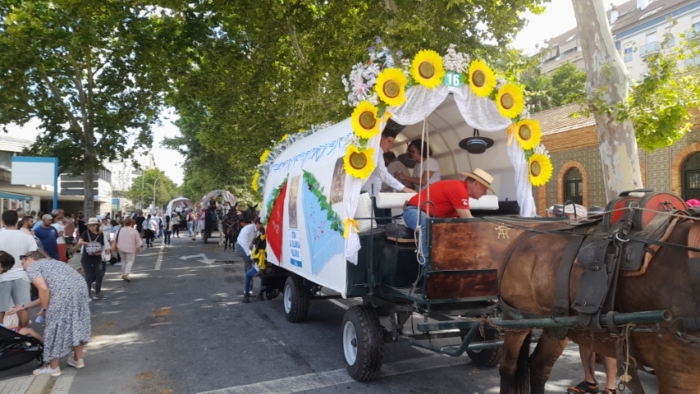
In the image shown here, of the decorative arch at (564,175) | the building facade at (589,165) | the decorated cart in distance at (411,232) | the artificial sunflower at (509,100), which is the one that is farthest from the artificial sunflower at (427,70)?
the decorative arch at (564,175)

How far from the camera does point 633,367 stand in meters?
3.12

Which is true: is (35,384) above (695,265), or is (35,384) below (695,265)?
below

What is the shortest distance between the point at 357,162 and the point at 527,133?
218cm

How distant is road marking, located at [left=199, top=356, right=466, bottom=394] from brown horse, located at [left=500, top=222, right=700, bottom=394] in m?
1.78

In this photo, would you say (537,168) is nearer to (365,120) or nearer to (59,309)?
(365,120)

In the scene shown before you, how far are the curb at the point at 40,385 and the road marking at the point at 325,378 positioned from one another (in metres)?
1.74

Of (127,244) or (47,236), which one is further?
(127,244)

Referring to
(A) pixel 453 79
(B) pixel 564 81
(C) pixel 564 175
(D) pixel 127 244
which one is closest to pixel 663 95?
(A) pixel 453 79

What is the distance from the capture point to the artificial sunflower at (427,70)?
5.33 metres

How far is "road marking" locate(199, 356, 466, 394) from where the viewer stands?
205 inches

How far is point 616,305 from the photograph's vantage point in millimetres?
3229

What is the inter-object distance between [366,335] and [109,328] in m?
5.09

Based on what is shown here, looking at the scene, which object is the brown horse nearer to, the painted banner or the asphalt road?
the asphalt road

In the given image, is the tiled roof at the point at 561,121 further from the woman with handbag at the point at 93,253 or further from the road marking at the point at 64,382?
the road marking at the point at 64,382
